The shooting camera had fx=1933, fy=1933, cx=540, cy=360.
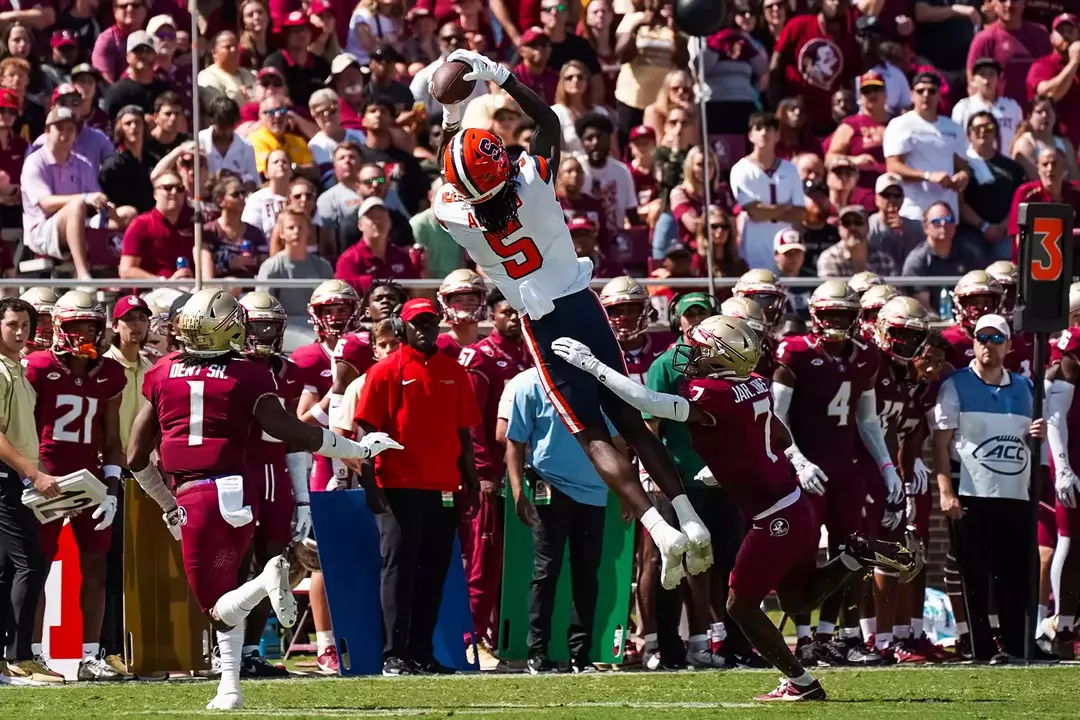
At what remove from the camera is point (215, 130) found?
557 inches

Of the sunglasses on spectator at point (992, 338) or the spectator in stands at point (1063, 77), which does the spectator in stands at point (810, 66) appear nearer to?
the spectator in stands at point (1063, 77)

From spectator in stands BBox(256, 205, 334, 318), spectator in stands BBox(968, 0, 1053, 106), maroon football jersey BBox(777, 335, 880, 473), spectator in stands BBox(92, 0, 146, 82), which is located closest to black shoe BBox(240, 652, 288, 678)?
maroon football jersey BBox(777, 335, 880, 473)

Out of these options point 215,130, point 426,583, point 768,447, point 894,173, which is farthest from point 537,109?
point 894,173

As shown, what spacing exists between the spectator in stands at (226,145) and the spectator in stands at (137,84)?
27.3 inches

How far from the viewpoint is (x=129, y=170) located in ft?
45.4

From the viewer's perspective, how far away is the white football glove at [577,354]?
27.5ft

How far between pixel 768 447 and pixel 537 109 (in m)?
1.84

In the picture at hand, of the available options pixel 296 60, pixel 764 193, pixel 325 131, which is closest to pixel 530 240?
pixel 764 193

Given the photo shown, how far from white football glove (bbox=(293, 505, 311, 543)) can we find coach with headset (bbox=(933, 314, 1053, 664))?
3694 mm

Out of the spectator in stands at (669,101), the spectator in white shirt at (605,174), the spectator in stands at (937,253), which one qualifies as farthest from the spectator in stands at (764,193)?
the spectator in stands at (937,253)

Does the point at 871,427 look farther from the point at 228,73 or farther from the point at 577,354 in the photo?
the point at 228,73

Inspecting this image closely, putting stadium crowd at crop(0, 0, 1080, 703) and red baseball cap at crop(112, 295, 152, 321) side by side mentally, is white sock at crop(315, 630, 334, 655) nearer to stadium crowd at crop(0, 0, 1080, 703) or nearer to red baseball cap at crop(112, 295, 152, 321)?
stadium crowd at crop(0, 0, 1080, 703)

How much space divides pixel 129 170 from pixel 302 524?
156 inches

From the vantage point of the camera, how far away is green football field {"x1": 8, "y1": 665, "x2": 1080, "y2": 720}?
796 centimetres
